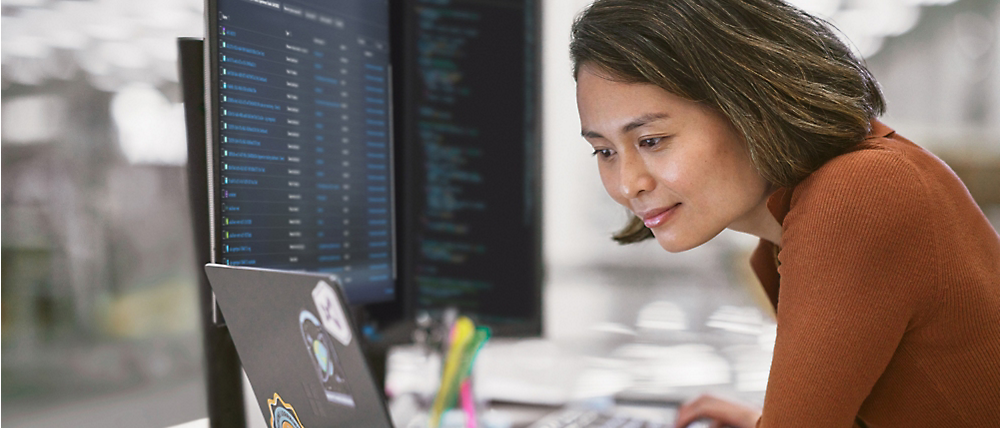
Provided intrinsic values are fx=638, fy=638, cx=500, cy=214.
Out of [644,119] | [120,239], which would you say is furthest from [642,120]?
[120,239]

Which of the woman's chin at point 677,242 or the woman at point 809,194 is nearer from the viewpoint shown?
the woman at point 809,194

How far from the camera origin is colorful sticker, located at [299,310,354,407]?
1.82 ft

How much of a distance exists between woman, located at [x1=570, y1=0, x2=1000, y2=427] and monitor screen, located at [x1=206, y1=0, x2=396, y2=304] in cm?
40

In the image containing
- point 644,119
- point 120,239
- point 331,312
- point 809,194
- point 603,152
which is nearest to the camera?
point 331,312

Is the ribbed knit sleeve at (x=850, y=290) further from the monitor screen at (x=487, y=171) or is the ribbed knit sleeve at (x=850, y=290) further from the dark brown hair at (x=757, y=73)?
the monitor screen at (x=487, y=171)

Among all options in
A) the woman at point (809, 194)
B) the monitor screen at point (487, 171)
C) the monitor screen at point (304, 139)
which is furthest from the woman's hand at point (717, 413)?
the monitor screen at point (304, 139)

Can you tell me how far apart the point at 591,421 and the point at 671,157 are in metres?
0.45

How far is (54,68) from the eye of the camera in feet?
6.53

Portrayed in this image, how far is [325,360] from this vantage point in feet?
1.89

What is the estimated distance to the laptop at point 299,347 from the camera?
0.53 metres

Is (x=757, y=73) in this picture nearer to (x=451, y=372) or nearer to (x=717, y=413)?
(x=717, y=413)

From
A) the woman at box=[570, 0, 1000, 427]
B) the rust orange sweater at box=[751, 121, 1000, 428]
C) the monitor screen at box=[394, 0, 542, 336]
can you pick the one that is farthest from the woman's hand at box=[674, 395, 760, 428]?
the monitor screen at box=[394, 0, 542, 336]

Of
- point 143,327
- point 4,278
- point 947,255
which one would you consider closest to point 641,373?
point 947,255

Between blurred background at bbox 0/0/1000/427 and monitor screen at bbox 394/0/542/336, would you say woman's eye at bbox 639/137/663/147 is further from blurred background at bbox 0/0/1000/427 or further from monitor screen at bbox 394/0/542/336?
monitor screen at bbox 394/0/542/336
